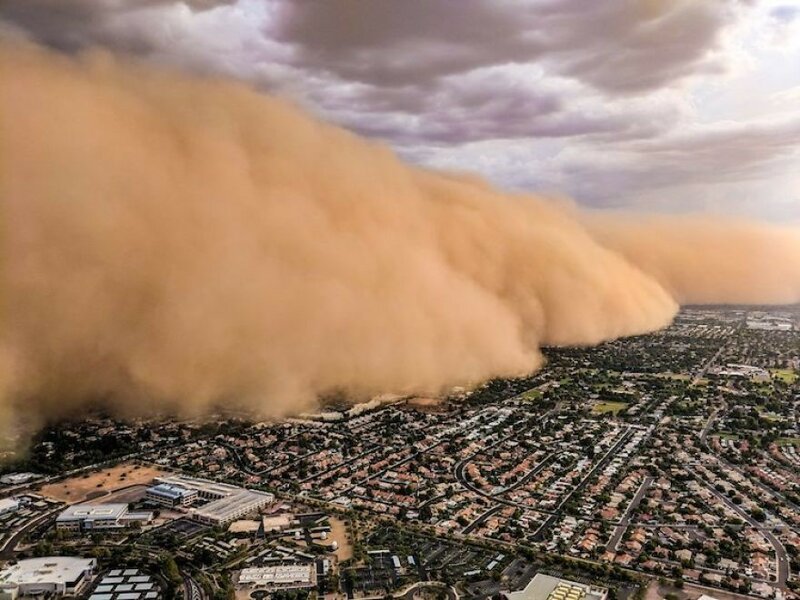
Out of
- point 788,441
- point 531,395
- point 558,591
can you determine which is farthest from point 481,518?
point 531,395

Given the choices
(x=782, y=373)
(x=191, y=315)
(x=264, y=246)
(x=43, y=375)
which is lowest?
(x=782, y=373)

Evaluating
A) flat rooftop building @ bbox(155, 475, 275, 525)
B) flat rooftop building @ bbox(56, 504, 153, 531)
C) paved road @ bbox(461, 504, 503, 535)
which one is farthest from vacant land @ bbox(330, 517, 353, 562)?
flat rooftop building @ bbox(56, 504, 153, 531)

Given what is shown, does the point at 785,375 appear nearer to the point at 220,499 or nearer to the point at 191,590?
the point at 220,499

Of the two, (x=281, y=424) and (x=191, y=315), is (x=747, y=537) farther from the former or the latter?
(x=191, y=315)

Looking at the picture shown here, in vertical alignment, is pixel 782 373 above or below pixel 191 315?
below

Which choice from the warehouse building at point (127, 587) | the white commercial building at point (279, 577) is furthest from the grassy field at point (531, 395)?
the warehouse building at point (127, 587)

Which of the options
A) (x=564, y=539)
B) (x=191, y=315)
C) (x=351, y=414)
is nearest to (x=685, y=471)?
(x=564, y=539)
